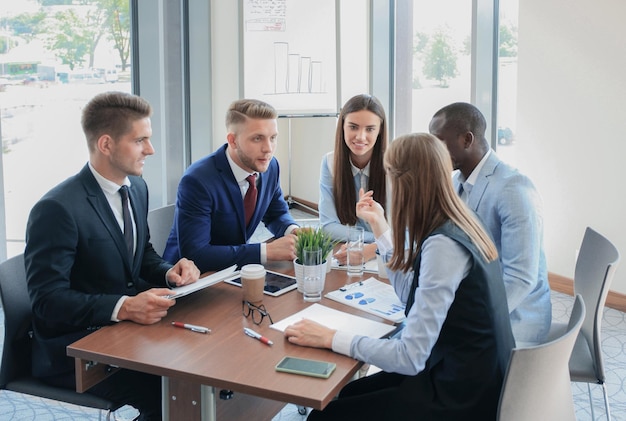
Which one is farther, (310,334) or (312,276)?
(312,276)

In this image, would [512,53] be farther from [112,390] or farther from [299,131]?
[112,390]

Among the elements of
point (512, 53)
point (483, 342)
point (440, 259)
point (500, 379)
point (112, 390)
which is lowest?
point (112, 390)

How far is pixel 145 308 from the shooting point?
182cm

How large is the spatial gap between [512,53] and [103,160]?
3442mm

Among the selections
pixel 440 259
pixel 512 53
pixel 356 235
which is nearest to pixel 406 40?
pixel 512 53

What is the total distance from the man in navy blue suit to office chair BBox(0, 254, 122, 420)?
61cm

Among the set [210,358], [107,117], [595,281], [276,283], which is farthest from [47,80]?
[595,281]

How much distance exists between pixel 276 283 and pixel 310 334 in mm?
511

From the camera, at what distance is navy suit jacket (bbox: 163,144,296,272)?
2.39 m

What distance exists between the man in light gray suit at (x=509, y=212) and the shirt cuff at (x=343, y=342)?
2.33ft

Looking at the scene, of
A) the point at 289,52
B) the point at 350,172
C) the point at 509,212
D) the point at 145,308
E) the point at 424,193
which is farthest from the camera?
the point at 289,52

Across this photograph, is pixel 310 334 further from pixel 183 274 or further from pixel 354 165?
pixel 354 165

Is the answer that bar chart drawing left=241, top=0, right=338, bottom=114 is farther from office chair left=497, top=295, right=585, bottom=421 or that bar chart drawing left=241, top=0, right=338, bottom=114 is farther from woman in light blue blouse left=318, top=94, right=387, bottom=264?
office chair left=497, top=295, right=585, bottom=421

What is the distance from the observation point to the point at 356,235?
237 centimetres
